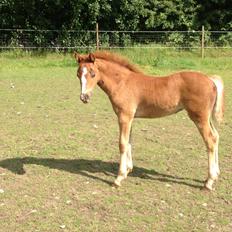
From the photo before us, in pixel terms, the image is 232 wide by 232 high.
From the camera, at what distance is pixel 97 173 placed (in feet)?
22.1

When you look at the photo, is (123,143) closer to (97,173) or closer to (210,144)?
(97,173)

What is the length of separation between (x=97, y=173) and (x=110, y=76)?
4.72 ft

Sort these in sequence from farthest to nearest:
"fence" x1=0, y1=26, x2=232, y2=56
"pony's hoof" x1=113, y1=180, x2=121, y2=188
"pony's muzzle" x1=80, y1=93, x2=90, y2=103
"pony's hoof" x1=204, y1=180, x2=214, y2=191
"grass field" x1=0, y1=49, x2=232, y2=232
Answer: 1. "fence" x1=0, y1=26, x2=232, y2=56
2. "pony's hoof" x1=113, y1=180, x2=121, y2=188
3. "pony's hoof" x1=204, y1=180, x2=214, y2=191
4. "pony's muzzle" x1=80, y1=93, x2=90, y2=103
5. "grass field" x1=0, y1=49, x2=232, y2=232

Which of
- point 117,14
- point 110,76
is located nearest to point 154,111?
point 110,76

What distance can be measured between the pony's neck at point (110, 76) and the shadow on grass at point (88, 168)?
1.24m

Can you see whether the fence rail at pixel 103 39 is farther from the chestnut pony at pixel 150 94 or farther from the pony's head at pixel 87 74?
the pony's head at pixel 87 74

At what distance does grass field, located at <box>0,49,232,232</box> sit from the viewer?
5.14 metres

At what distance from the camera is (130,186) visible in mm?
6160

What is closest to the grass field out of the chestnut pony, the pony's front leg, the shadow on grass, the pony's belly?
the shadow on grass

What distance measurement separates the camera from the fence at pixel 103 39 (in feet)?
77.5

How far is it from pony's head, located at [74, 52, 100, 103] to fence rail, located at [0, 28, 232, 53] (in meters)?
17.2

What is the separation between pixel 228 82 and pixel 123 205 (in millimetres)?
10707

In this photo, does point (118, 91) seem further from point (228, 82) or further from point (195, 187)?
point (228, 82)

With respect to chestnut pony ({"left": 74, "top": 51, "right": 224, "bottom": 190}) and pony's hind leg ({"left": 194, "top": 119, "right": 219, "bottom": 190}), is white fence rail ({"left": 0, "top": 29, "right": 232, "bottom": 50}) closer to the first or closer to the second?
chestnut pony ({"left": 74, "top": 51, "right": 224, "bottom": 190})
